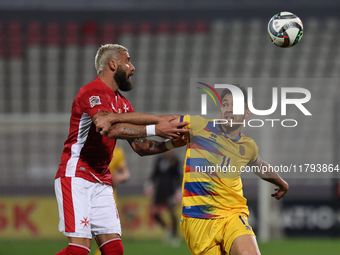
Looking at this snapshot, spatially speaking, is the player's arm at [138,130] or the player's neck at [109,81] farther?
the player's neck at [109,81]

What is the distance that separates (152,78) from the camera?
41.8 ft

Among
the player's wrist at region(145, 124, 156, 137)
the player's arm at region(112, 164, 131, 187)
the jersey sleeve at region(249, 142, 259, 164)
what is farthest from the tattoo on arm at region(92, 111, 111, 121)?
the player's arm at region(112, 164, 131, 187)

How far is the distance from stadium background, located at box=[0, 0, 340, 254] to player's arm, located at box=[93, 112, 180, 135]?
538 centimetres

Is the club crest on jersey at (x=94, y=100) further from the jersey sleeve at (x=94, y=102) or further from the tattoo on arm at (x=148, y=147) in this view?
the tattoo on arm at (x=148, y=147)

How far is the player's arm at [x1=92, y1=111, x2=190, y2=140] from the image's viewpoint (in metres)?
4.06

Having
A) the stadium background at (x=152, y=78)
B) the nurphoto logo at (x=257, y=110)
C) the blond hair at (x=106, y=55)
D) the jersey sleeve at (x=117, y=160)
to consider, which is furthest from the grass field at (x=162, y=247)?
the blond hair at (x=106, y=55)

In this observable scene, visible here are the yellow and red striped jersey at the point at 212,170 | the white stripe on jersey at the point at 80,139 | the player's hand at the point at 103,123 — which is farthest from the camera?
the white stripe on jersey at the point at 80,139

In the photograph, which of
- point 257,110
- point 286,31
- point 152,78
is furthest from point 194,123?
point 152,78

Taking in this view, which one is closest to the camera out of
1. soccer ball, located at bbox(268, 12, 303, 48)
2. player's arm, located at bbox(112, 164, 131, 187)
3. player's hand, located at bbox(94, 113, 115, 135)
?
player's hand, located at bbox(94, 113, 115, 135)

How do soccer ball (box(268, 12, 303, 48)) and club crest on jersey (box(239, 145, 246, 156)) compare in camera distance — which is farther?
soccer ball (box(268, 12, 303, 48))

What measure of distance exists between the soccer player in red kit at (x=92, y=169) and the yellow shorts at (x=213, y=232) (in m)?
0.70

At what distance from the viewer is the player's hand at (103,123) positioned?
A: 4.02 m

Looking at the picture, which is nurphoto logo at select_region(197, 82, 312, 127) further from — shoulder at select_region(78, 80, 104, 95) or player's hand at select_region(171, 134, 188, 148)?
shoulder at select_region(78, 80, 104, 95)

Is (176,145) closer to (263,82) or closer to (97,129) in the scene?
(97,129)
